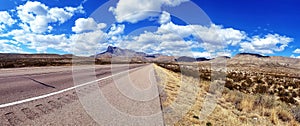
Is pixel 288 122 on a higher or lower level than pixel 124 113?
lower

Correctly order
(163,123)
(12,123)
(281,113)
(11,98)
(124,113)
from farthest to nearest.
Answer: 1. (281,113)
2. (11,98)
3. (124,113)
4. (163,123)
5. (12,123)

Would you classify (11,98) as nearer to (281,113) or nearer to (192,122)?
(192,122)

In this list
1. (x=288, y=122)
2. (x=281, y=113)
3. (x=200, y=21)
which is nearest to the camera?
(x=288, y=122)

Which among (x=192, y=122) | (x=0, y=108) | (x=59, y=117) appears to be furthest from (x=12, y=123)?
(x=192, y=122)

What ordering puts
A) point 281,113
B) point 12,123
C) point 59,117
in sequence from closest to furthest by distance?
1. point 12,123
2. point 59,117
3. point 281,113

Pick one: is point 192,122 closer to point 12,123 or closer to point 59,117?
point 59,117

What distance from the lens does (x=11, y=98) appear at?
7887 millimetres

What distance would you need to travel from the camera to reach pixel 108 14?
1508cm

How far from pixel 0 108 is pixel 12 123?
146 cm

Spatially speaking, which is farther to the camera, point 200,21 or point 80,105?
point 200,21

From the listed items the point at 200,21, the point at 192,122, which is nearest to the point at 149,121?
the point at 192,122

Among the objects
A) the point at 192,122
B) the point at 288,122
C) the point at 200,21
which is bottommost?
the point at 288,122

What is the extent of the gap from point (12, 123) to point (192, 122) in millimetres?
4472

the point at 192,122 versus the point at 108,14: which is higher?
the point at 108,14
